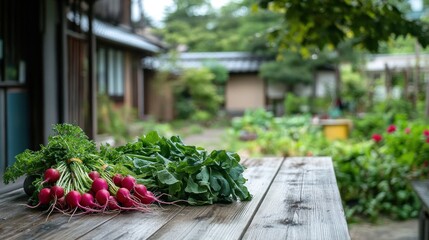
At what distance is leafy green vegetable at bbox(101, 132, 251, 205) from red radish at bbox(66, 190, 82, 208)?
0.26m

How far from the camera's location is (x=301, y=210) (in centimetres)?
190

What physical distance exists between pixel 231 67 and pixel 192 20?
25.4ft

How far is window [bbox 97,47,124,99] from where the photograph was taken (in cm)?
1383

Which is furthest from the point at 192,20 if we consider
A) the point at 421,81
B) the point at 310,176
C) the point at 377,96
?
the point at 310,176

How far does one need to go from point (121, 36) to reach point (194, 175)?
505 inches

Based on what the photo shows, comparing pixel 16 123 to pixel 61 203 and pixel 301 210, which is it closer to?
pixel 61 203

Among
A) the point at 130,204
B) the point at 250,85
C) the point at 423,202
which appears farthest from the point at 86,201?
the point at 250,85

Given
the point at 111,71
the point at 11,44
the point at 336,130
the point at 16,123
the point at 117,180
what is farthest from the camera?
the point at 111,71

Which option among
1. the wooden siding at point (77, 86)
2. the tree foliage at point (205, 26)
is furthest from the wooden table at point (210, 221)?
the tree foliage at point (205, 26)

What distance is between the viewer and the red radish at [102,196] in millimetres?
1874

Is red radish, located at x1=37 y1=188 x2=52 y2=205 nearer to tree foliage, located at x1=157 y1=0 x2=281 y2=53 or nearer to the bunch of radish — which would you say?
the bunch of radish

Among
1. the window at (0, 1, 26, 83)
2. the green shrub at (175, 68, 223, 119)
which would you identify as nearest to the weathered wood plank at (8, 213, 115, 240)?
the window at (0, 1, 26, 83)

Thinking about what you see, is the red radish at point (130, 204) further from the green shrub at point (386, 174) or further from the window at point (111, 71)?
the window at point (111, 71)

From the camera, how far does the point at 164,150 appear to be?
2.29m
